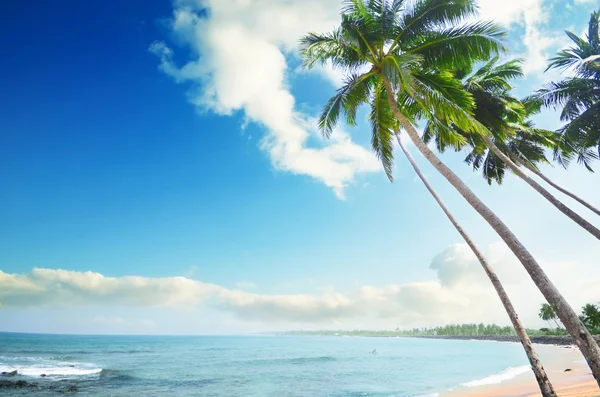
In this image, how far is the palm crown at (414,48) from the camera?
836 cm

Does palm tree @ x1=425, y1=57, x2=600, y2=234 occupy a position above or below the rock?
above

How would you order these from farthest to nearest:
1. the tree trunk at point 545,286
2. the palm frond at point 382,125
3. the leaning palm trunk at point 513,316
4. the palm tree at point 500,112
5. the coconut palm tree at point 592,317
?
the coconut palm tree at point 592,317 < the palm tree at point 500,112 < the palm frond at point 382,125 < the leaning palm trunk at point 513,316 < the tree trunk at point 545,286

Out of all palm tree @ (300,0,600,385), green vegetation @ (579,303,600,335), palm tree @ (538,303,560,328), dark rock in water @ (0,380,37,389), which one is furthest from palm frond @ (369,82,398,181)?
palm tree @ (538,303,560,328)

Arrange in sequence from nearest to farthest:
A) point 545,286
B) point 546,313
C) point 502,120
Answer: point 545,286 < point 502,120 < point 546,313

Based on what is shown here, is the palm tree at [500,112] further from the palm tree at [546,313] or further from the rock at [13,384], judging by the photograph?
the palm tree at [546,313]

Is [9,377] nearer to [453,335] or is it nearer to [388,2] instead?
[388,2]

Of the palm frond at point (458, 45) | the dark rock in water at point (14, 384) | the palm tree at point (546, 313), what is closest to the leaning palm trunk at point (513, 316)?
the palm frond at point (458, 45)

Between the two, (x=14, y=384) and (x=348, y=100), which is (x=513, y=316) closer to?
(x=348, y=100)

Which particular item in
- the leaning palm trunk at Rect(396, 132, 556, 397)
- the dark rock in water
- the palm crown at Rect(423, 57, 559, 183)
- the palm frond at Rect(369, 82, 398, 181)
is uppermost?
the palm crown at Rect(423, 57, 559, 183)

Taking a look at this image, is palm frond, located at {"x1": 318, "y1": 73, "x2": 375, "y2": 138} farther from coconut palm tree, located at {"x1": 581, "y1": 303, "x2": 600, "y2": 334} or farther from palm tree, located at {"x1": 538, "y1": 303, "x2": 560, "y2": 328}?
palm tree, located at {"x1": 538, "y1": 303, "x2": 560, "y2": 328}

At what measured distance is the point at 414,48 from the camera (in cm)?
945

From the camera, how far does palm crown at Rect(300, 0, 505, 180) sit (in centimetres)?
836

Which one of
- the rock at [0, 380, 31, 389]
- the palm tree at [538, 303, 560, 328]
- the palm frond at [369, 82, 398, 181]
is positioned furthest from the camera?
the palm tree at [538, 303, 560, 328]

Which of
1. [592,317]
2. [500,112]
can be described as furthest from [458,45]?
[592,317]
